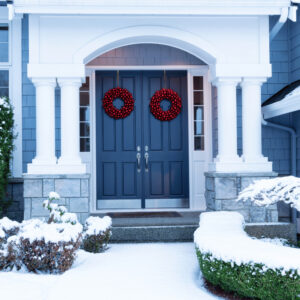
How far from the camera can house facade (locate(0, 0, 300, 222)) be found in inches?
245

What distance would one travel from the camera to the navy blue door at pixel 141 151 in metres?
7.97

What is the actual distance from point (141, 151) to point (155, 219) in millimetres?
1581

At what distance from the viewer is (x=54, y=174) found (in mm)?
6184

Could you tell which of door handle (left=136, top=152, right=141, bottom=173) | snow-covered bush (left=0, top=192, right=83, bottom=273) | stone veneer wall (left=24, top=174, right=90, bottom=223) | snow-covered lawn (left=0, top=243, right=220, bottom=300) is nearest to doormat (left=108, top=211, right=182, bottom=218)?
door handle (left=136, top=152, right=141, bottom=173)

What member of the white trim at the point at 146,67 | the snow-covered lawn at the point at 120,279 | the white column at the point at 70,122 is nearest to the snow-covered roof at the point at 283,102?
the white trim at the point at 146,67

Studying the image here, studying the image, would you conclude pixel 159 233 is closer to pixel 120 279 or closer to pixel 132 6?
pixel 120 279

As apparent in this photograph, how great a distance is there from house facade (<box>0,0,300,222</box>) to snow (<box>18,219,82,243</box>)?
1.20 meters

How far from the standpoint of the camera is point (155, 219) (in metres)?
6.84

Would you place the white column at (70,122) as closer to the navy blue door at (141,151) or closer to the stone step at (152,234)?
the stone step at (152,234)

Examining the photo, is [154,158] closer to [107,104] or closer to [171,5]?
[107,104]

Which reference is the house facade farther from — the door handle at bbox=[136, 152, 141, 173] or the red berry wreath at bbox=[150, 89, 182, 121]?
the red berry wreath at bbox=[150, 89, 182, 121]

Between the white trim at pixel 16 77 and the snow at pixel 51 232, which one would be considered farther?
the white trim at pixel 16 77

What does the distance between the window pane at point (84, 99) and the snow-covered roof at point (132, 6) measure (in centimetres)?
198

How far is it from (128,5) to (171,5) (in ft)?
1.92
